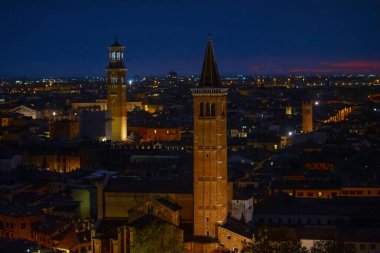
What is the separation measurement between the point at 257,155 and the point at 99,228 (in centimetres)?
3069

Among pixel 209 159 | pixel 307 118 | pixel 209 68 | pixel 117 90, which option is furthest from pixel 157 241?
pixel 307 118

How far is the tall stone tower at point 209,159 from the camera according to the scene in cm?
3425

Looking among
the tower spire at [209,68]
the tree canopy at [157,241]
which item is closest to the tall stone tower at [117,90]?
the tower spire at [209,68]

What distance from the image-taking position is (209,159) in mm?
34406

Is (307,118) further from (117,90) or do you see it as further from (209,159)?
(209,159)

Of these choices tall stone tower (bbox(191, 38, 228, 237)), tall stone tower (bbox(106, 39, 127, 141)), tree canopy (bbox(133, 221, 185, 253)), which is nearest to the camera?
tree canopy (bbox(133, 221, 185, 253))

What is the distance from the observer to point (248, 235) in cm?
3288

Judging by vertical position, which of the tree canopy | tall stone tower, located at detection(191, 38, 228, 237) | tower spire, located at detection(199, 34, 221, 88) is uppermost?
tower spire, located at detection(199, 34, 221, 88)

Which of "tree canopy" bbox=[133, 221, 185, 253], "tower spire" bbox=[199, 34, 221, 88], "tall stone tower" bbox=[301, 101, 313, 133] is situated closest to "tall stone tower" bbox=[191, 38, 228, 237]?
"tower spire" bbox=[199, 34, 221, 88]

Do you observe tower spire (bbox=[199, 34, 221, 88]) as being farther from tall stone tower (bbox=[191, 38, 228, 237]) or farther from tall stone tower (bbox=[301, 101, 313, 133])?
tall stone tower (bbox=[301, 101, 313, 133])

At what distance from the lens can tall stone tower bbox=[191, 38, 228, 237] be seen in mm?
34250

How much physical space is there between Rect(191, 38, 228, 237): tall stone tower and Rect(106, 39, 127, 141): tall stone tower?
1485 inches

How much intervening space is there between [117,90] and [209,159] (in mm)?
39142

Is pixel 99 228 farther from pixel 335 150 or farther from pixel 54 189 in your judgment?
pixel 335 150
